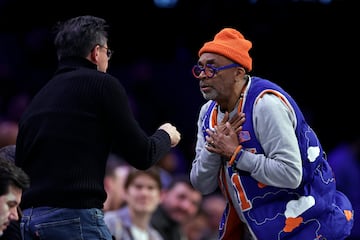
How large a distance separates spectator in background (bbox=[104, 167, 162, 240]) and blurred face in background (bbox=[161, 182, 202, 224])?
22.6 inches

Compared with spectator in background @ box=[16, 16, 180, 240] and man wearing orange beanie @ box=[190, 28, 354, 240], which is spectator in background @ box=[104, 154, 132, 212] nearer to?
man wearing orange beanie @ box=[190, 28, 354, 240]

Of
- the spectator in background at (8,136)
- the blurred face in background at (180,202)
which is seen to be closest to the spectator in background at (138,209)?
the blurred face in background at (180,202)

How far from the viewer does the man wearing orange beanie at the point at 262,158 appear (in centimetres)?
535

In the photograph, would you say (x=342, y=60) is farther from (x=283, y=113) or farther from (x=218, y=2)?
(x=283, y=113)

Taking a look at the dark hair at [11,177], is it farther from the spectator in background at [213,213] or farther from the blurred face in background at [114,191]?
the spectator in background at [213,213]

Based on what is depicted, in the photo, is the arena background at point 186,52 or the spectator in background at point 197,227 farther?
the arena background at point 186,52

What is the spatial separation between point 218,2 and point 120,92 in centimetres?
546

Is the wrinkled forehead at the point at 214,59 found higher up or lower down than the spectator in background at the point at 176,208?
higher up

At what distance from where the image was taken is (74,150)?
514cm

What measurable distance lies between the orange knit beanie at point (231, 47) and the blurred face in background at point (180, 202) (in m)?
3.17

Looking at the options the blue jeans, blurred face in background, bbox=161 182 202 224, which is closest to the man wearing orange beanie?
the blue jeans

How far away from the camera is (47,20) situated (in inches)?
437

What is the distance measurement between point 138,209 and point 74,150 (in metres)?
2.76

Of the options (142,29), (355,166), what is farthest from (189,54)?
(355,166)
